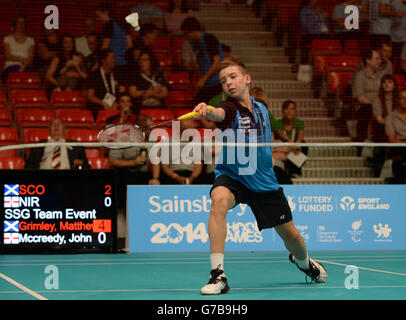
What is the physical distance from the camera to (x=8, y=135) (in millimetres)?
10750

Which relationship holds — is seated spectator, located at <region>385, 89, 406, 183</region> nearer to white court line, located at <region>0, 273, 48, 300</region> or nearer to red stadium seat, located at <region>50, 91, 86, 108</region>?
red stadium seat, located at <region>50, 91, 86, 108</region>

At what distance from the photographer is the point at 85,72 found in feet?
39.3

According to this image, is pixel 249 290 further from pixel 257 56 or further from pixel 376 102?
pixel 257 56

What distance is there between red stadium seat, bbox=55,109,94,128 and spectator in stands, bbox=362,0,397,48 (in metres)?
5.51

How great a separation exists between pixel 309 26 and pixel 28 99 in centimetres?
560

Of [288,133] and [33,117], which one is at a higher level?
[33,117]

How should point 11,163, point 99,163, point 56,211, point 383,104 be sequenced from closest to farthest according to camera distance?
point 56,211 < point 11,163 < point 99,163 < point 383,104

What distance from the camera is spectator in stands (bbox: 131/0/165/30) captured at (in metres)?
13.2

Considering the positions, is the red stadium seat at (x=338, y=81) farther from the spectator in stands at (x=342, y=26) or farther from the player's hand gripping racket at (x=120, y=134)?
the player's hand gripping racket at (x=120, y=134)

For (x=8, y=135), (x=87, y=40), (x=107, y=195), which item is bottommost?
(x=107, y=195)

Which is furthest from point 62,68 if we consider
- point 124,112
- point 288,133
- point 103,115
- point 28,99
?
point 288,133

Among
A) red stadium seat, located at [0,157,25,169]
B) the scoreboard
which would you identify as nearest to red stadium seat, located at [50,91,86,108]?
red stadium seat, located at [0,157,25,169]

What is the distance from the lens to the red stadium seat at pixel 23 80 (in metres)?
11.9

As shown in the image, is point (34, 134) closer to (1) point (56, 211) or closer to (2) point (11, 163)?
(2) point (11, 163)
